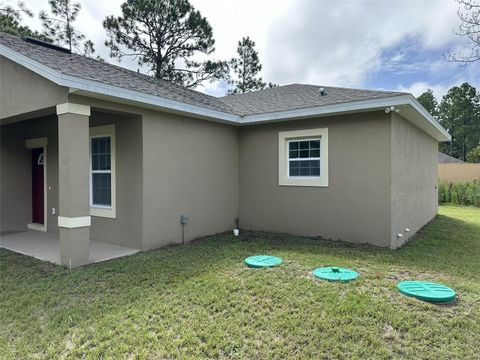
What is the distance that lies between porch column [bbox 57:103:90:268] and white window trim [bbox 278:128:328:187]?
15.9 ft

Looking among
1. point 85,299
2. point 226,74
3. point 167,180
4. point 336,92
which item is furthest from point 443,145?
point 85,299

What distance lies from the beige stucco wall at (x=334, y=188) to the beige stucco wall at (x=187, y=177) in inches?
25.4

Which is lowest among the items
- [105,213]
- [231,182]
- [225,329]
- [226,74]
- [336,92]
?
[225,329]

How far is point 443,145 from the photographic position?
4634cm

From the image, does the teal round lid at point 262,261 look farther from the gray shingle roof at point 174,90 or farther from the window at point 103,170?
the gray shingle roof at point 174,90

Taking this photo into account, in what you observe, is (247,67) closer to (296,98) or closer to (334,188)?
(296,98)

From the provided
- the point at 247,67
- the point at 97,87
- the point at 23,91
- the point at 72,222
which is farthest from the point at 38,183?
the point at 247,67

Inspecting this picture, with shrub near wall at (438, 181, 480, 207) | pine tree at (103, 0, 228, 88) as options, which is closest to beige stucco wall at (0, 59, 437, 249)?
shrub near wall at (438, 181, 480, 207)

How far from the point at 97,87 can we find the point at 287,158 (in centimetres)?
494

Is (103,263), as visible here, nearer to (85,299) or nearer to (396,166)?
(85,299)

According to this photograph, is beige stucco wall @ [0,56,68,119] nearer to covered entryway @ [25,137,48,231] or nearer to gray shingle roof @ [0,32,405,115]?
gray shingle roof @ [0,32,405,115]

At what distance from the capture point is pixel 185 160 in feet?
26.3

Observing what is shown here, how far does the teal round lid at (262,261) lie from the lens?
556 centimetres

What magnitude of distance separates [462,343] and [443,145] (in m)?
51.0
